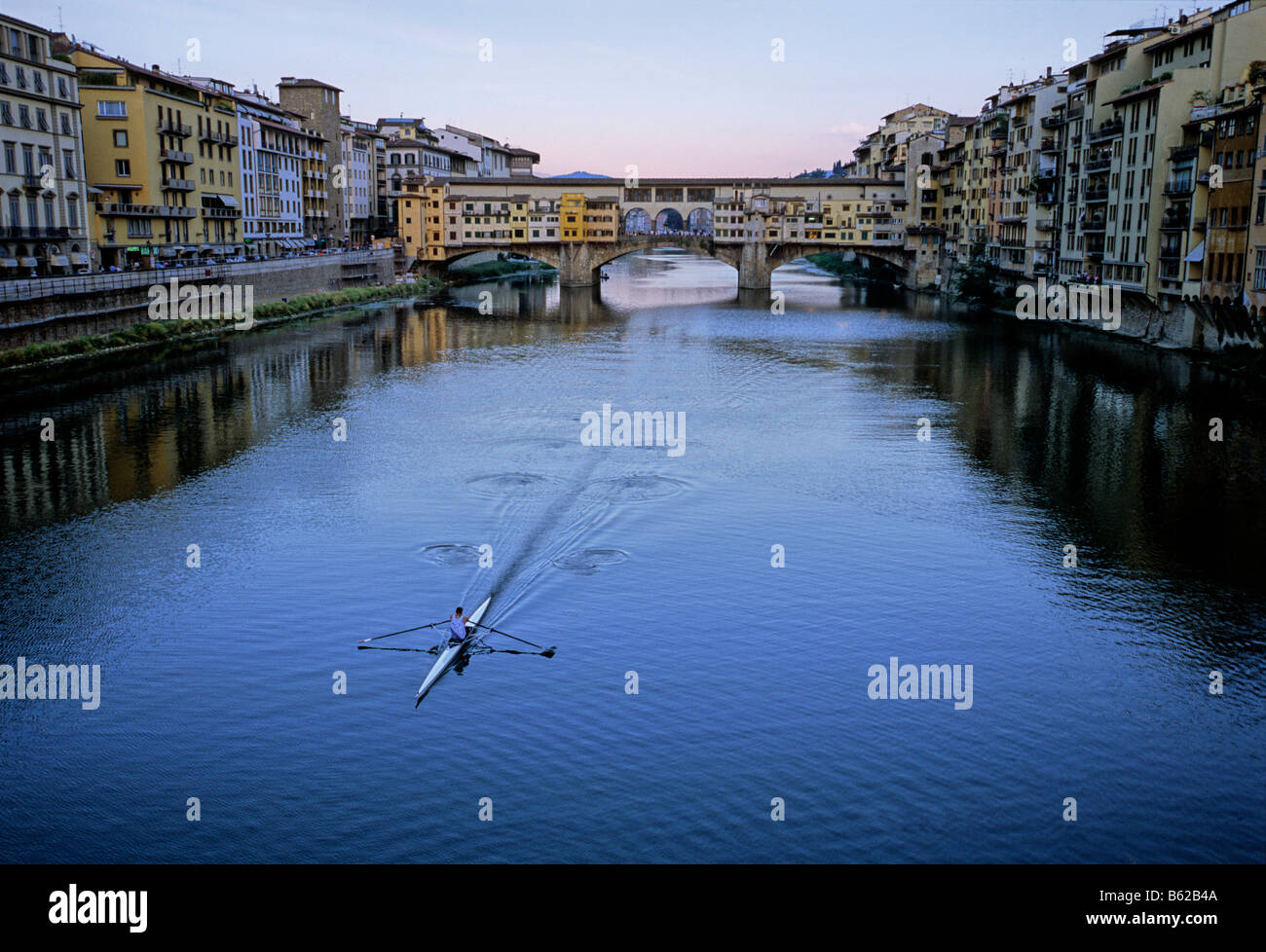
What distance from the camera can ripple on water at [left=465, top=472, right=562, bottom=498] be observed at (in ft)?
85.8

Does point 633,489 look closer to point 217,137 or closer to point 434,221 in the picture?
point 217,137

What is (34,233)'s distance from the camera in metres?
48.7

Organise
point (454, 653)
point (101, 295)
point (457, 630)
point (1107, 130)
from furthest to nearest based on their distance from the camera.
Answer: point (1107, 130) < point (101, 295) < point (457, 630) < point (454, 653)

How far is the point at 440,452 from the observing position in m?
31.0

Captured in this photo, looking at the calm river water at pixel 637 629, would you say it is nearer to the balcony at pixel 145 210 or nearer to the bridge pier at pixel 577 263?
the balcony at pixel 145 210

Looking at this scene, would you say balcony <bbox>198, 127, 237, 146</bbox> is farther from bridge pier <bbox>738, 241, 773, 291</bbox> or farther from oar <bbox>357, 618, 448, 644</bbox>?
oar <bbox>357, 618, 448, 644</bbox>

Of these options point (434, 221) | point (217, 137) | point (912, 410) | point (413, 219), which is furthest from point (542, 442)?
point (413, 219)

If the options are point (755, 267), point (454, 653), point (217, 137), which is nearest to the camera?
point (454, 653)

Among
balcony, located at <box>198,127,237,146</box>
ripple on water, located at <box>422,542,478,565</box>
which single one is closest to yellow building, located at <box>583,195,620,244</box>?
balcony, located at <box>198,127,237,146</box>

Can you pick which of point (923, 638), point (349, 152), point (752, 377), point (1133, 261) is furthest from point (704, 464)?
point (349, 152)

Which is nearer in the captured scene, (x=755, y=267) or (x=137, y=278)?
(x=137, y=278)

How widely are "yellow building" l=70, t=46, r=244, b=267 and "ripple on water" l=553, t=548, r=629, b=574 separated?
4302cm

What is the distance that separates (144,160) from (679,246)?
4448 cm
